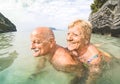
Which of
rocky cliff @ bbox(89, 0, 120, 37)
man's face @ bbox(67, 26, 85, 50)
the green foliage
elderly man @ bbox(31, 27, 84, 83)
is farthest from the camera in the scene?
the green foliage

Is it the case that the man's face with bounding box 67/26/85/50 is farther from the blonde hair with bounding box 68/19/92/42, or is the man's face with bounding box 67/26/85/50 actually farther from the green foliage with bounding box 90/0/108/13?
the green foliage with bounding box 90/0/108/13

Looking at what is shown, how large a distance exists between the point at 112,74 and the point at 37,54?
1235 millimetres

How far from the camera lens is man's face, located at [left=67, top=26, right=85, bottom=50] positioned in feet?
14.2

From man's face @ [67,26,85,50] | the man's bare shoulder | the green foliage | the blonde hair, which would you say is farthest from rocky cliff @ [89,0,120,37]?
the man's bare shoulder

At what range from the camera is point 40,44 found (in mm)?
4105

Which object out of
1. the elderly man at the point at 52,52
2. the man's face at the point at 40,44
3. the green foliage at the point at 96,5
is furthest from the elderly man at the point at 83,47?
the green foliage at the point at 96,5

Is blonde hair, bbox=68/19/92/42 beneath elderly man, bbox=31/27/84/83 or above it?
above

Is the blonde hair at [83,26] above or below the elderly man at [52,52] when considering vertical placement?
above

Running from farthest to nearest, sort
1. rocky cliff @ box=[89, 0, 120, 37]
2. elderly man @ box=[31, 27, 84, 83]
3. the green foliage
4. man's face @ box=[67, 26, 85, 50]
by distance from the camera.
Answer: the green foliage
rocky cliff @ box=[89, 0, 120, 37]
man's face @ box=[67, 26, 85, 50]
elderly man @ box=[31, 27, 84, 83]

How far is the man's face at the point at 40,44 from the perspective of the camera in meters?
4.08

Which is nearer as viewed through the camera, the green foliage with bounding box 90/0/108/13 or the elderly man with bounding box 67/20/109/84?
the elderly man with bounding box 67/20/109/84

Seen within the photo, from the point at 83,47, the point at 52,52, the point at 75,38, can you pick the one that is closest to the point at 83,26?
the point at 75,38

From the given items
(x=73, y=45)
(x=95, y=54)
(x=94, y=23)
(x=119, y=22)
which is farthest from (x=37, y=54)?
(x=94, y=23)

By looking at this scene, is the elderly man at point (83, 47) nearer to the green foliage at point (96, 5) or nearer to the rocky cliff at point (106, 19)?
the rocky cliff at point (106, 19)
